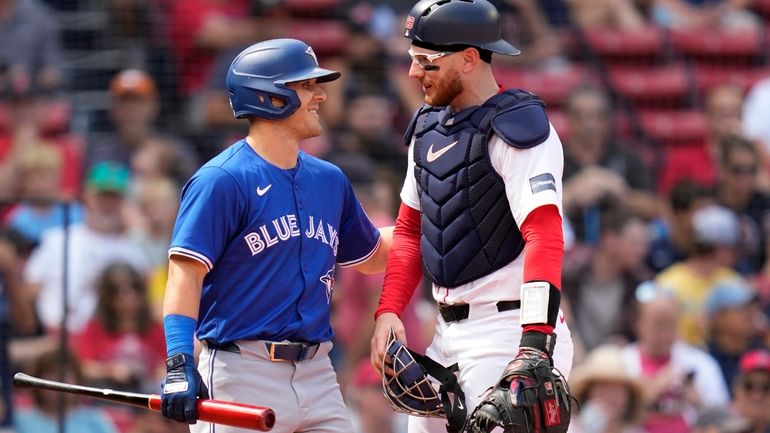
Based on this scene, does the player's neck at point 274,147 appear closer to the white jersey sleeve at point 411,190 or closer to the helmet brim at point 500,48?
the white jersey sleeve at point 411,190

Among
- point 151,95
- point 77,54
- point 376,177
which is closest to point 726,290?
point 376,177

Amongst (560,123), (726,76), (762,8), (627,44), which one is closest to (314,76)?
(560,123)

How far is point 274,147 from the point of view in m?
4.51

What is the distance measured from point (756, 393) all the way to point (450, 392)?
3599mm

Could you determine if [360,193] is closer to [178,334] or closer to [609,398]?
[609,398]

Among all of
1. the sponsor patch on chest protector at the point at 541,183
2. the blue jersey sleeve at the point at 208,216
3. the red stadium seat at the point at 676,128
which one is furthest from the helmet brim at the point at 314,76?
the red stadium seat at the point at 676,128

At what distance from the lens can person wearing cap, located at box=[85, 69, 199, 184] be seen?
316 inches

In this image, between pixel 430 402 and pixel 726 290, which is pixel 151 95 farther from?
pixel 430 402

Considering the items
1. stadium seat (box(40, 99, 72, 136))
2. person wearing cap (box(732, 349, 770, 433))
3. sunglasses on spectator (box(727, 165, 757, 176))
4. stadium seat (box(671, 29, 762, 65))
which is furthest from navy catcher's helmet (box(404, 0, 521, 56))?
stadium seat (box(671, 29, 762, 65))

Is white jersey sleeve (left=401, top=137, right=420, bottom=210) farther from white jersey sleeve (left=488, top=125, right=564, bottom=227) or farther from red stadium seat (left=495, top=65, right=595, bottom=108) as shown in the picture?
red stadium seat (left=495, top=65, right=595, bottom=108)

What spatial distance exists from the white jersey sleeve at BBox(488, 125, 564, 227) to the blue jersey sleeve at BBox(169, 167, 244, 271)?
0.81 metres

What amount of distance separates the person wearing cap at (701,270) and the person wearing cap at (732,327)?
0.27ft

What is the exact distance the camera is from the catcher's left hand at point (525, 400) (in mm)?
4086

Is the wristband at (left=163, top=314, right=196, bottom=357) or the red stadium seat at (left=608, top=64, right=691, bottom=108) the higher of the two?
the wristband at (left=163, top=314, right=196, bottom=357)
